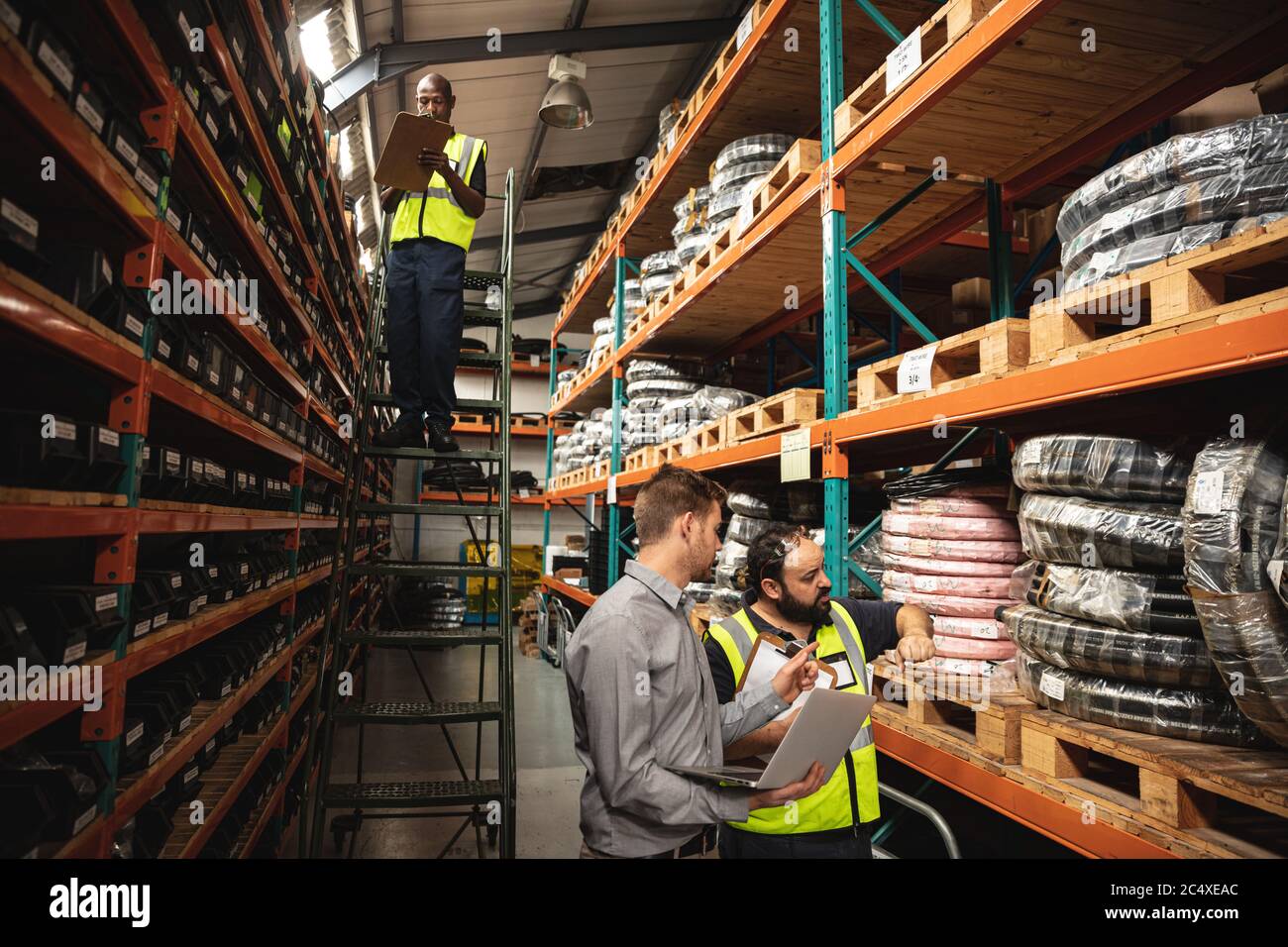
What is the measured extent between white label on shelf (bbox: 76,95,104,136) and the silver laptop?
7.26ft

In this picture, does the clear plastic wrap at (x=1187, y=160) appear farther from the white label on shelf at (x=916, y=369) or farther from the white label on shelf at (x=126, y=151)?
the white label on shelf at (x=126, y=151)

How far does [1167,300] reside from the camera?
6.58ft

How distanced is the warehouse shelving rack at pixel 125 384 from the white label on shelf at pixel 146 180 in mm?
31

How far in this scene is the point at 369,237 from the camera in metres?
11.7

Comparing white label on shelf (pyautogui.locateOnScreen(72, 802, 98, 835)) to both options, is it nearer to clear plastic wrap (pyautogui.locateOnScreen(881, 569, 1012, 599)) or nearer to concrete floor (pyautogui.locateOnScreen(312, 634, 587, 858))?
concrete floor (pyautogui.locateOnScreen(312, 634, 587, 858))

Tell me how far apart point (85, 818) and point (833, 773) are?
211 centimetres

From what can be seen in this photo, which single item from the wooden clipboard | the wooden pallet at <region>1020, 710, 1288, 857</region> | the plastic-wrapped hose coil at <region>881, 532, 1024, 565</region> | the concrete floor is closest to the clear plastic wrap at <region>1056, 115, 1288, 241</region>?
the plastic-wrapped hose coil at <region>881, 532, 1024, 565</region>

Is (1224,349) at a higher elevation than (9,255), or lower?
lower

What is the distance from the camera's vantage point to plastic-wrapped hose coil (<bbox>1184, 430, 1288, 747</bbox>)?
1792 millimetres

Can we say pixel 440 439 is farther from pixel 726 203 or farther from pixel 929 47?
pixel 929 47

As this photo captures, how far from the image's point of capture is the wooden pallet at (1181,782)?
1.83 metres
